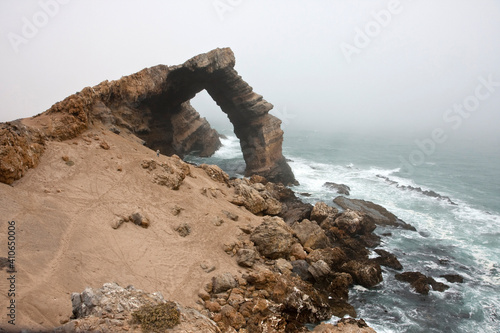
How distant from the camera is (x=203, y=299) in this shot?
10.6m

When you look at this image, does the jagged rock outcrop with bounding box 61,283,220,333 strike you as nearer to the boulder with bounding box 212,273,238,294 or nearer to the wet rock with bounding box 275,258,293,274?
the boulder with bounding box 212,273,238,294

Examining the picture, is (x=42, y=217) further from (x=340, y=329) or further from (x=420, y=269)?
(x=420, y=269)

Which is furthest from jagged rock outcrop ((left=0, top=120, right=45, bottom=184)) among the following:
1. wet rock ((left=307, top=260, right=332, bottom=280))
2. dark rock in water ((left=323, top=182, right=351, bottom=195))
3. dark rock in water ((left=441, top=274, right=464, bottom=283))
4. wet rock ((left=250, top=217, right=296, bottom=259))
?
dark rock in water ((left=323, top=182, right=351, bottom=195))

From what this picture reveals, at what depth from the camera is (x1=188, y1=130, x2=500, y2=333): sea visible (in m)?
13.5

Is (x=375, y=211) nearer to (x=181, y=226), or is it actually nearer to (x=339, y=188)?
(x=339, y=188)

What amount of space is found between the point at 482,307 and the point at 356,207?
12.9 metres

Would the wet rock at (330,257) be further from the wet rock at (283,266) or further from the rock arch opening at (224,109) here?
the rock arch opening at (224,109)

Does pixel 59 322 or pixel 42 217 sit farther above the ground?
pixel 42 217

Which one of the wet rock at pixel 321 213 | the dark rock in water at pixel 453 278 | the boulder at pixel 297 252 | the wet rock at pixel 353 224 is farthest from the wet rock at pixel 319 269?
the dark rock in water at pixel 453 278

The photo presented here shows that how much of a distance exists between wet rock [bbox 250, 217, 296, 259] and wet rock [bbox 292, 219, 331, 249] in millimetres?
2331

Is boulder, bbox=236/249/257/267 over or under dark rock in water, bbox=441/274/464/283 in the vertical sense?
over

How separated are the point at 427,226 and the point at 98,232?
25604mm

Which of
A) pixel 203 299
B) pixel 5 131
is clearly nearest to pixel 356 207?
pixel 203 299

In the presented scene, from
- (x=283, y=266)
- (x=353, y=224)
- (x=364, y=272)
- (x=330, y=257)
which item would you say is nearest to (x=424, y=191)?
(x=353, y=224)
